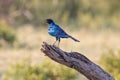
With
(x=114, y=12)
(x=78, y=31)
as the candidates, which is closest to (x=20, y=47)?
(x=78, y=31)

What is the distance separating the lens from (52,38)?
63.0 ft

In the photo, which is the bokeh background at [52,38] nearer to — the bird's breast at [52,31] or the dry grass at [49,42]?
the dry grass at [49,42]

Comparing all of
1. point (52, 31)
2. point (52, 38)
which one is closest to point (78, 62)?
point (52, 31)

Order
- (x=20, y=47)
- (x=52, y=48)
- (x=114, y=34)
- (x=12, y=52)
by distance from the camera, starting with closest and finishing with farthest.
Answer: (x=52, y=48)
(x=12, y=52)
(x=20, y=47)
(x=114, y=34)

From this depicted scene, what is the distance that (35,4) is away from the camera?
90.5ft

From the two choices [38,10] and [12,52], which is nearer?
[12,52]

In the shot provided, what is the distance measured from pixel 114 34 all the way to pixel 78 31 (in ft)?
3.95

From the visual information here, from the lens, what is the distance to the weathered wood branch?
6.67m

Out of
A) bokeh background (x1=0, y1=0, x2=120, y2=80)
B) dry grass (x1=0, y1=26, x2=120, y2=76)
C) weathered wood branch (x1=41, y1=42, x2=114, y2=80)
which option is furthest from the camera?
dry grass (x1=0, y1=26, x2=120, y2=76)

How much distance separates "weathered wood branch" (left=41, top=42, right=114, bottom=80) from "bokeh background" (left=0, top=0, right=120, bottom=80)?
387cm

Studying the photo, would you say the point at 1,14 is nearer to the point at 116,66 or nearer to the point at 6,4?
the point at 6,4

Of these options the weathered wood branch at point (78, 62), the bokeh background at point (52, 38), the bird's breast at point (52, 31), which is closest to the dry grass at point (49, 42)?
the bokeh background at point (52, 38)

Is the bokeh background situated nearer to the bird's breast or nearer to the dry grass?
the dry grass

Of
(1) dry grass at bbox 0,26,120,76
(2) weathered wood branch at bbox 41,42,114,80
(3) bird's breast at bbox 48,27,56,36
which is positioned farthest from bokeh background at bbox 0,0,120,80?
(3) bird's breast at bbox 48,27,56,36
